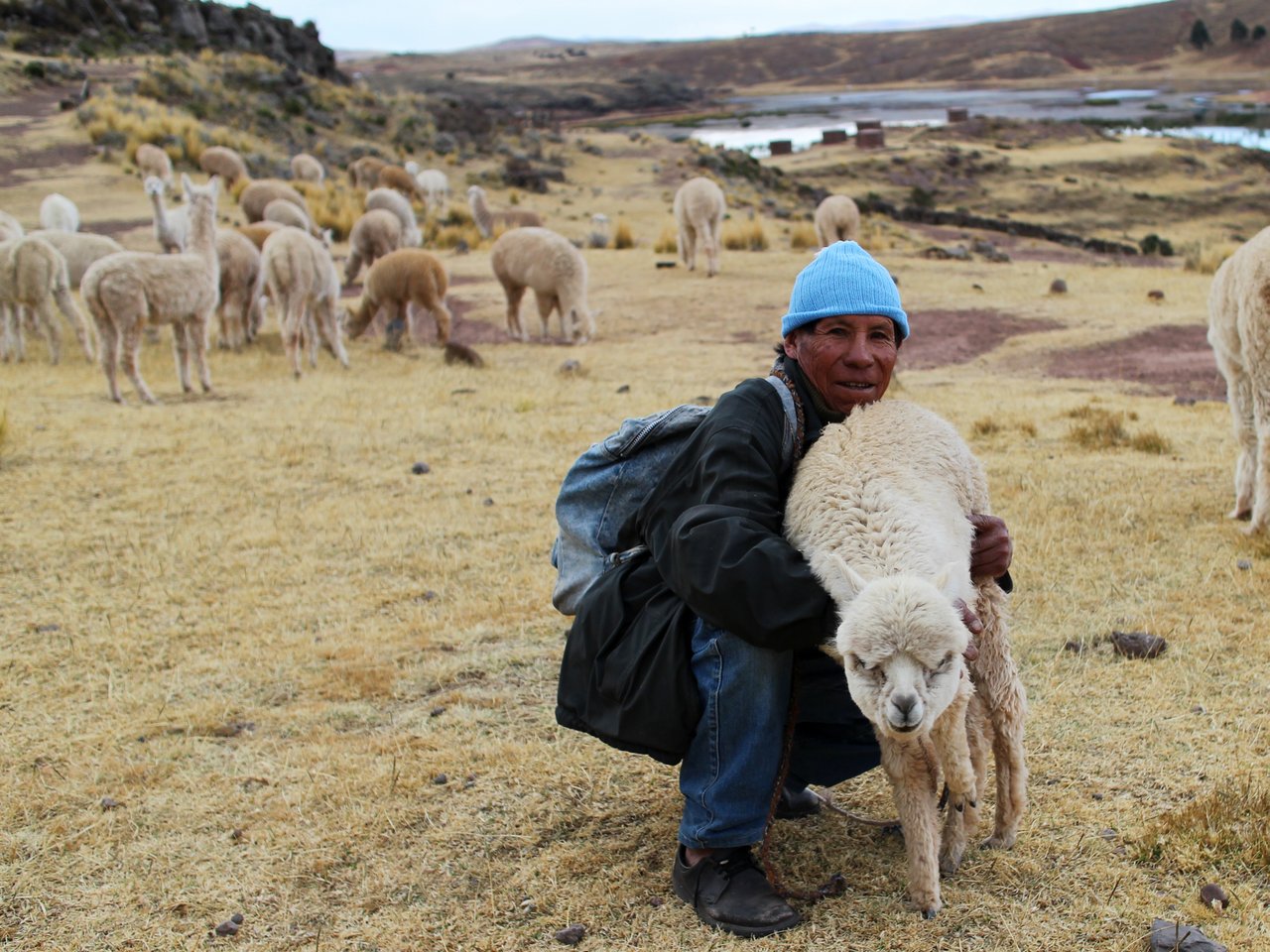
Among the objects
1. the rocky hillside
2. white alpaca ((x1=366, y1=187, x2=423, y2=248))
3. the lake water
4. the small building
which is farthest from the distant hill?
white alpaca ((x1=366, y1=187, x2=423, y2=248))

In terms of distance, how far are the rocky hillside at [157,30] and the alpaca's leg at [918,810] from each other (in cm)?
3916

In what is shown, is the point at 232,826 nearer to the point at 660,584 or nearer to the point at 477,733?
the point at 477,733

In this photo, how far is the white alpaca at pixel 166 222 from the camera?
38.0 ft

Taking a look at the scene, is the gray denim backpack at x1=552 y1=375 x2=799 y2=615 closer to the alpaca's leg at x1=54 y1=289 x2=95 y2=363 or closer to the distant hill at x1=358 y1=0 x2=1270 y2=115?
the alpaca's leg at x1=54 y1=289 x2=95 y2=363

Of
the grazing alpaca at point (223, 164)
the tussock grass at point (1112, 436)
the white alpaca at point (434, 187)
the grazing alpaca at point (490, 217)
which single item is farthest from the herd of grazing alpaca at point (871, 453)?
the white alpaca at point (434, 187)

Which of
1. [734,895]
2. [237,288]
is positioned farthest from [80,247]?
[734,895]

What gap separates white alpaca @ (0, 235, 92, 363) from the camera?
10.4 metres

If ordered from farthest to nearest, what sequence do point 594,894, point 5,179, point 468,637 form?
point 5,179
point 468,637
point 594,894

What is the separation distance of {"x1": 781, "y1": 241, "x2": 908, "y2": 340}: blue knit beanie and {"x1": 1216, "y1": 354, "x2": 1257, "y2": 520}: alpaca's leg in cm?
348

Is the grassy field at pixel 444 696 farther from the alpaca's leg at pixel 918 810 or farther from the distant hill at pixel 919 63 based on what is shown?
the distant hill at pixel 919 63

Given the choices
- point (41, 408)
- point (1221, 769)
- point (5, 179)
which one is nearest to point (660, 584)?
point (1221, 769)

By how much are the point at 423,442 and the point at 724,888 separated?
5.74 m

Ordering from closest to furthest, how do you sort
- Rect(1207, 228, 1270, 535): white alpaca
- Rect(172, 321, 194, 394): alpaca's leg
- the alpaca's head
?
1. the alpaca's head
2. Rect(1207, 228, 1270, 535): white alpaca
3. Rect(172, 321, 194, 394): alpaca's leg

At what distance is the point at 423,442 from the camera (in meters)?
8.16
